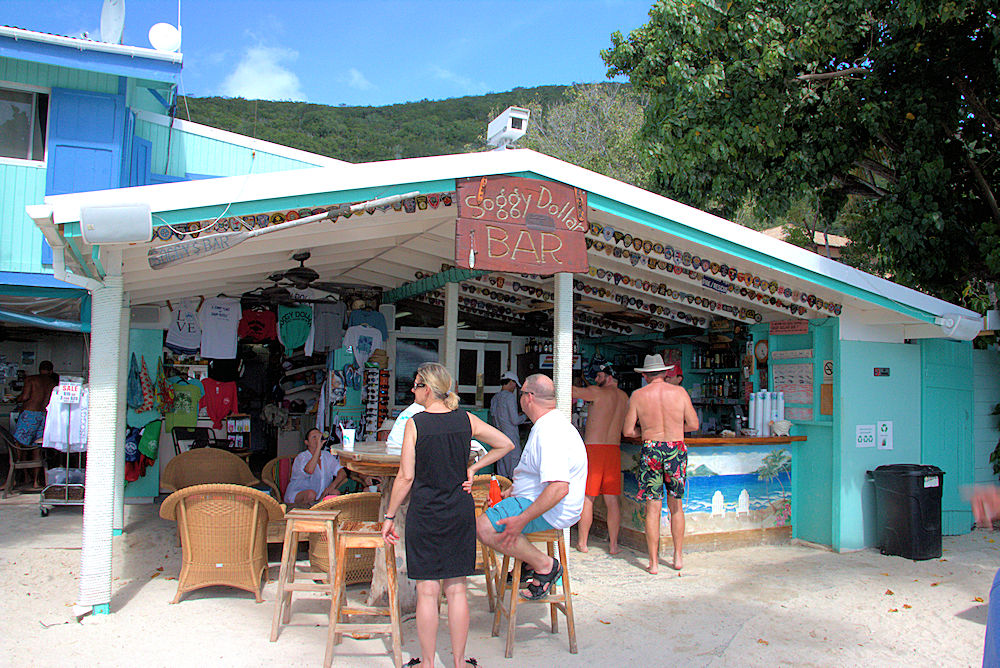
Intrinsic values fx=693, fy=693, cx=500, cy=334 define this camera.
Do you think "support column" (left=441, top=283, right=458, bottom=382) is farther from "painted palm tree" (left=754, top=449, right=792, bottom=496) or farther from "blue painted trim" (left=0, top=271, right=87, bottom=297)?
"blue painted trim" (left=0, top=271, right=87, bottom=297)

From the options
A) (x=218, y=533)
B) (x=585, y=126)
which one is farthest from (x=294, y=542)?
(x=585, y=126)

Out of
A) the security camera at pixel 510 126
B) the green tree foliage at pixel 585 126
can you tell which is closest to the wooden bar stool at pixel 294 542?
the security camera at pixel 510 126

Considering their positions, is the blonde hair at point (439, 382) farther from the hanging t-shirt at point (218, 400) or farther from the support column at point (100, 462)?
the hanging t-shirt at point (218, 400)

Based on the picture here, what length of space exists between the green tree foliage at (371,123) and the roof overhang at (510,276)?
983 inches

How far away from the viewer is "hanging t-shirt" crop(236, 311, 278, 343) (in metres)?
8.48

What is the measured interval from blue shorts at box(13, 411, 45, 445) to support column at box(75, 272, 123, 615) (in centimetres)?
527

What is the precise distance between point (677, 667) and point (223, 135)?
8.95 metres

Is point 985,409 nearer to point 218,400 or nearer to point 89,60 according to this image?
point 218,400

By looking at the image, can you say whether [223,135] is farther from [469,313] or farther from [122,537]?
[122,537]

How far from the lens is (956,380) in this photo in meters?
7.55

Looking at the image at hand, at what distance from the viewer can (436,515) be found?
3.57 metres

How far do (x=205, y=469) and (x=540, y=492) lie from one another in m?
3.91

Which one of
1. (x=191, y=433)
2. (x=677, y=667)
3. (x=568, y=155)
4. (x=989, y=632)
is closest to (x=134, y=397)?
(x=191, y=433)

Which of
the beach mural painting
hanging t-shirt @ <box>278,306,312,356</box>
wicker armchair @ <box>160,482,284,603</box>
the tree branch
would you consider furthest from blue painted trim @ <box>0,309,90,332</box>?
the tree branch
